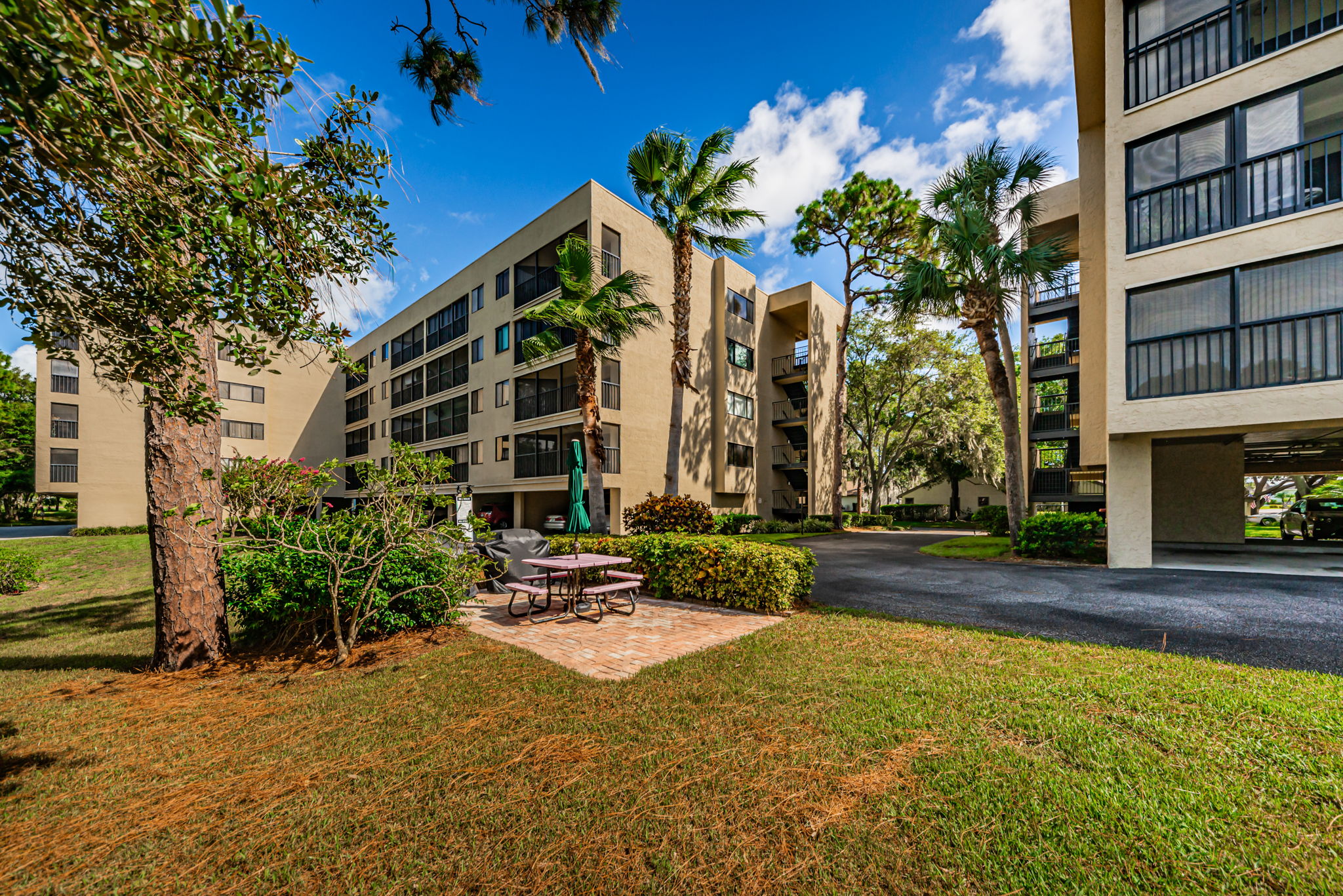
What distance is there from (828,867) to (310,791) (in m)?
3.13

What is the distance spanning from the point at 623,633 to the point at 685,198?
12642 mm

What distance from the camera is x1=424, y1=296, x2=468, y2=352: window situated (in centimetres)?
2619

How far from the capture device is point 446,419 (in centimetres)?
2744

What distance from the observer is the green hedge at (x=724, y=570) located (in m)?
8.27

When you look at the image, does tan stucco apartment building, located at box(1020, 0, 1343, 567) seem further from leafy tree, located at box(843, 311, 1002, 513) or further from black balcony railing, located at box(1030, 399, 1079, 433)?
leafy tree, located at box(843, 311, 1002, 513)

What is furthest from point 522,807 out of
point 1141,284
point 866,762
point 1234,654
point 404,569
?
point 1141,284

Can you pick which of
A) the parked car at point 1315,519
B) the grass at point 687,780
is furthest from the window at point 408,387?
the parked car at point 1315,519

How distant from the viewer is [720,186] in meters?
14.9

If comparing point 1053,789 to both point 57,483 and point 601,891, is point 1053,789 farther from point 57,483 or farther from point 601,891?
point 57,483

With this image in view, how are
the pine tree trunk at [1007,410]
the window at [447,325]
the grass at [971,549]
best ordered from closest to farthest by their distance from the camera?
1. the pine tree trunk at [1007,410]
2. the grass at [971,549]
3. the window at [447,325]

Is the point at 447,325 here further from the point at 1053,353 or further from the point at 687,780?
the point at 687,780

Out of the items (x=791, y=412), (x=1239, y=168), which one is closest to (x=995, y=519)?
(x=791, y=412)

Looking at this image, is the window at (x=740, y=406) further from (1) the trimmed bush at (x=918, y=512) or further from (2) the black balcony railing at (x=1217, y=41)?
(1) the trimmed bush at (x=918, y=512)

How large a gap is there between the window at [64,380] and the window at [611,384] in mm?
27687
